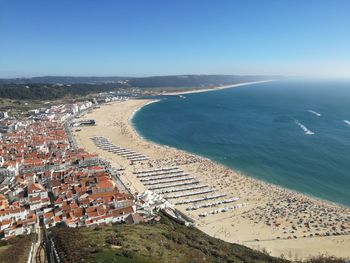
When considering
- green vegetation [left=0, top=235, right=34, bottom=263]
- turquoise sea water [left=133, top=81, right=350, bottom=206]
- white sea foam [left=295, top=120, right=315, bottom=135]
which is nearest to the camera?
green vegetation [left=0, top=235, right=34, bottom=263]

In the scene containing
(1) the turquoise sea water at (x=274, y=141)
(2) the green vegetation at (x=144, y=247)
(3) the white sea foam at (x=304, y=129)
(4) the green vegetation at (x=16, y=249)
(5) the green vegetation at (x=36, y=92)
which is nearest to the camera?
(2) the green vegetation at (x=144, y=247)

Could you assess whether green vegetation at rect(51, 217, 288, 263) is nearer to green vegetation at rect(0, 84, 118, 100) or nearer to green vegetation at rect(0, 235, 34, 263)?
green vegetation at rect(0, 235, 34, 263)

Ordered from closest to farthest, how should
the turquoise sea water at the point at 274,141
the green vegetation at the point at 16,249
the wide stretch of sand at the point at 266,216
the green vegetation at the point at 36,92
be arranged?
1. the green vegetation at the point at 16,249
2. the wide stretch of sand at the point at 266,216
3. the turquoise sea water at the point at 274,141
4. the green vegetation at the point at 36,92

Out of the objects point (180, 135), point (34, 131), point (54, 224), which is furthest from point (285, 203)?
point (34, 131)

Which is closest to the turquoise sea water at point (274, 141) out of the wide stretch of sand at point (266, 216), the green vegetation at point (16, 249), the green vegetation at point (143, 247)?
the wide stretch of sand at point (266, 216)

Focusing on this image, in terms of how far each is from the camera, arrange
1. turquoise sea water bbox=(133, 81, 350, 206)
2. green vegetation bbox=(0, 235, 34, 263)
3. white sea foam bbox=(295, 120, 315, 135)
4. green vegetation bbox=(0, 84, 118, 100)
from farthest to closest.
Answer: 1. green vegetation bbox=(0, 84, 118, 100)
2. white sea foam bbox=(295, 120, 315, 135)
3. turquoise sea water bbox=(133, 81, 350, 206)
4. green vegetation bbox=(0, 235, 34, 263)

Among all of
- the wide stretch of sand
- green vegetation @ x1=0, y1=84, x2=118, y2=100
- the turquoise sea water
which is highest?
green vegetation @ x1=0, y1=84, x2=118, y2=100

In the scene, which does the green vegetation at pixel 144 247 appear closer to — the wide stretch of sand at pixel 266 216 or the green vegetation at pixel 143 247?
the green vegetation at pixel 143 247

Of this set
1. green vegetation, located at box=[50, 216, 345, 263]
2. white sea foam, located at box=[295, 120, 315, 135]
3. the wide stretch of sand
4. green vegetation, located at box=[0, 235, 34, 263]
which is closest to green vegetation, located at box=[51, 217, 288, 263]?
green vegetation, located at box=[50, 216, 345, 263]
